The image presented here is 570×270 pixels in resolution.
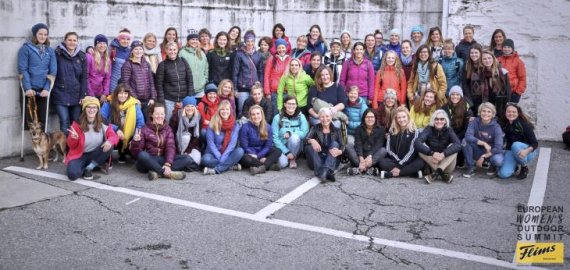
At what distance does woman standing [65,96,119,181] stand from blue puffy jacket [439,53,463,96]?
5.40 metres

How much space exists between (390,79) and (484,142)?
74.9 inches

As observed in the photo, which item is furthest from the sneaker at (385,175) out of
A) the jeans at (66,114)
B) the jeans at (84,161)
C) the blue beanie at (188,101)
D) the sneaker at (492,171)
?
the jeans at (66,114)

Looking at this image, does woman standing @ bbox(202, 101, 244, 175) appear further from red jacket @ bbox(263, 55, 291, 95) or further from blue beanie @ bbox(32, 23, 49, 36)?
blue beanie @ bbox(32, 23, 49, 36)

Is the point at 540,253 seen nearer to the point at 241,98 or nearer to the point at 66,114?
the point at 241,98

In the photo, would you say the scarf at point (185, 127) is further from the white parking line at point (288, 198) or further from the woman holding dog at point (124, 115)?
the white parking line at point (288, 198)

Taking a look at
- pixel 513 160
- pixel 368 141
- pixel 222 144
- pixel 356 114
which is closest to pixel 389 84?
pixel 356 114

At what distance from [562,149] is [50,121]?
8784 mm

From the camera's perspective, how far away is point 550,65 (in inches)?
446

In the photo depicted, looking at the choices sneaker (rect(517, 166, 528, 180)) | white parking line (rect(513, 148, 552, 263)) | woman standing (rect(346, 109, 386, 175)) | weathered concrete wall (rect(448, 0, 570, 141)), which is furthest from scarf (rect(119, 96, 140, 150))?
weathered concrete wall (rect(448, 0, 570, 141))

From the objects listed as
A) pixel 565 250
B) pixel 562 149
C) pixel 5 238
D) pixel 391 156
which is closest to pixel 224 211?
pixel 5 238

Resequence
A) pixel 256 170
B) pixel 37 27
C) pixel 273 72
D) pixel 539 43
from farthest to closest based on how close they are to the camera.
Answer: pixel 539 43 < pixel 273 72 < pixel 37 27 < pixel 256 170

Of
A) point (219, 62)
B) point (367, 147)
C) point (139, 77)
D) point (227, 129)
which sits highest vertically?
point (219, 62)

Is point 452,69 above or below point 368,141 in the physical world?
above

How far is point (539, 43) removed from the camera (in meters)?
11.3
